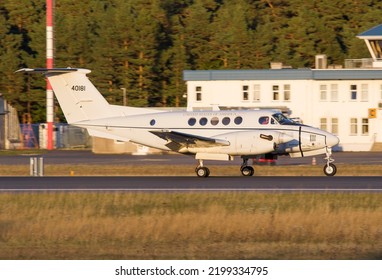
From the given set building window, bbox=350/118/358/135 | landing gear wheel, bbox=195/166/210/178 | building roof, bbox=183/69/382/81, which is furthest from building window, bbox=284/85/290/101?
landing gear wheel, bbox=195/166/210/178

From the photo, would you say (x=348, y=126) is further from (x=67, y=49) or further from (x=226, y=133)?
(x=67, y=49)

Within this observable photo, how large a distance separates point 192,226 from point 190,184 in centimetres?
1021

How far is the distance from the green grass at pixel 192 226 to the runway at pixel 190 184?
207cm

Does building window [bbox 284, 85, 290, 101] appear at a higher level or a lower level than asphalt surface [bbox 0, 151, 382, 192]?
higher

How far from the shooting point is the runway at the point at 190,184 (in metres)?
27.6

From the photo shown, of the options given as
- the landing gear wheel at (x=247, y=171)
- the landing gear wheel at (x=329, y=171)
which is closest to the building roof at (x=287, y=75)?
the landing gear wheel at (x=329, y=171)

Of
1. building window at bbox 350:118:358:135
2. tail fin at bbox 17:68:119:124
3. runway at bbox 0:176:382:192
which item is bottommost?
runway at bbox 0:176:382:192

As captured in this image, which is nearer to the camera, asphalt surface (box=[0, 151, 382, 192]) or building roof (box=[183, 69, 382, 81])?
asphalt surface (box=[0, 151, 382, 192])

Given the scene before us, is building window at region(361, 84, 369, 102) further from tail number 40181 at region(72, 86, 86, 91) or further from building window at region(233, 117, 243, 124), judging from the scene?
tail number 40181 at region(72, 86, 86, 91)

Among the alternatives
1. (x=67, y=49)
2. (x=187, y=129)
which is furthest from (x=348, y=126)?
(x=67, y=49)

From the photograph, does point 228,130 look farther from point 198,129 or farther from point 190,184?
point 190,184

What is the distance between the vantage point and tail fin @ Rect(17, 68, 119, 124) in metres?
34.3

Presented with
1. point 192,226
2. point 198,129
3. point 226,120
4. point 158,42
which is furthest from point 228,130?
point 158,42

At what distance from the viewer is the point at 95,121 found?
34.2 m
